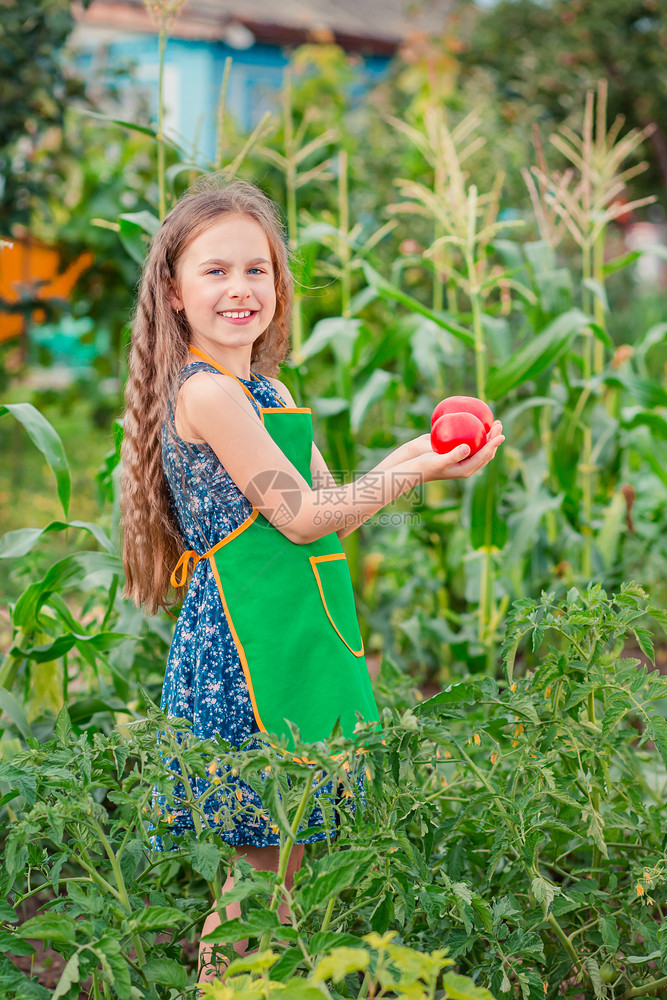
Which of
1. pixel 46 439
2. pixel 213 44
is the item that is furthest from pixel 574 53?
pixel 46 439

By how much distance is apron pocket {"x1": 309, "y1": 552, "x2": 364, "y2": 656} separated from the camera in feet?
4.54

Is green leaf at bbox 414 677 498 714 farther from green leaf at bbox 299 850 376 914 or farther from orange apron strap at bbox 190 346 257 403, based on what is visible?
orange apron strap at bbox 190 346 257 403

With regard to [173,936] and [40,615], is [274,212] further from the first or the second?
[173,936]

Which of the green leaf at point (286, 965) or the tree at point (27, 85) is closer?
the green leaf at point (286, 965)

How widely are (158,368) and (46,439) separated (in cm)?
39

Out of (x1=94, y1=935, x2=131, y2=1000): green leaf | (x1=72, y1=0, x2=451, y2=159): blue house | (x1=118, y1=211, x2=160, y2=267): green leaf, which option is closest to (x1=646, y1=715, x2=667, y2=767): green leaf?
(x1=94, y1=935, x2=131, y2=1000): green leaf

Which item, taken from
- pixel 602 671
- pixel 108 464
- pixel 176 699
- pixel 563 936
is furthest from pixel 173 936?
pixel 108 464

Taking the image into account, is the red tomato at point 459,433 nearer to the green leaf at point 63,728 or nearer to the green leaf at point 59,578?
the green leaf at point 63,728

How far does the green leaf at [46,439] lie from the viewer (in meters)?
1.71

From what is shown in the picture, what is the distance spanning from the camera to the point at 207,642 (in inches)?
54.0

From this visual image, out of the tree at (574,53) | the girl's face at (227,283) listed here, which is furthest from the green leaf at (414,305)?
the tree at (574,53)

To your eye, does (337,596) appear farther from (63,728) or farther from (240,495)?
(63,728)

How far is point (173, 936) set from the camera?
1175 mm

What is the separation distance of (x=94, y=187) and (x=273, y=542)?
3.70 m
